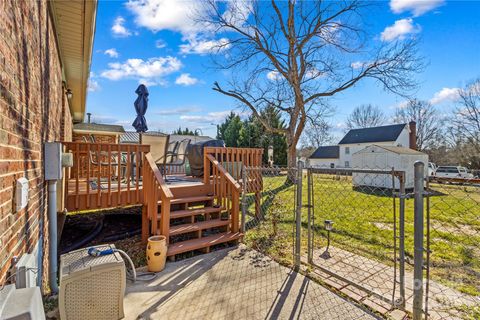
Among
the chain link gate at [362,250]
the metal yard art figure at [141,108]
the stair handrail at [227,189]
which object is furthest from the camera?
the metal yard art figure at [141,108]

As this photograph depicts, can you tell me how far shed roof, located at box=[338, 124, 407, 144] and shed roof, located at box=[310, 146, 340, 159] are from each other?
3.80m

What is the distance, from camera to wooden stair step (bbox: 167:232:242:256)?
388 centimetres

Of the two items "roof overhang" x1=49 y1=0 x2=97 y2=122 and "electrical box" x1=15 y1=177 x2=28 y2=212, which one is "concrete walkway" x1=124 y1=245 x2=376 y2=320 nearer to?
"electrical box" x1=15 y1=177 x2=28 y2=212

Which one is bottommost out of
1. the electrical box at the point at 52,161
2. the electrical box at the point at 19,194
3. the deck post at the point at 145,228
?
the deck post at the point at 145,228

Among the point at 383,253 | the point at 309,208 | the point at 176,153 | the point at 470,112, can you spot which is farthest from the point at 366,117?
the point at 309,208

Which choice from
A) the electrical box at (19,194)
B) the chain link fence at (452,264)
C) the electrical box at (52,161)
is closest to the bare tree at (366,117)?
the chain link fence at (452,264)

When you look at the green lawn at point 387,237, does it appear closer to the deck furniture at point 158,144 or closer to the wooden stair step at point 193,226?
the wooden stair step at point 193,226

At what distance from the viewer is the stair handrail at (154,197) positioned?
3800 mm

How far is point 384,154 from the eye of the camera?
1494 centimetres

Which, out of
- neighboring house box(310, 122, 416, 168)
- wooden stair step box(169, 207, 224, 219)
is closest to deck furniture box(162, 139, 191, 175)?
wooden stair step box(169, 207, 224, 219)

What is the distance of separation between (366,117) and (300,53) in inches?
1060

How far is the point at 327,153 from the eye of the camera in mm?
38312

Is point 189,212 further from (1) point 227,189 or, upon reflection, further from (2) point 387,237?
(2) point 387,237

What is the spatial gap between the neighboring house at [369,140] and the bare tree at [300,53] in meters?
14.4
